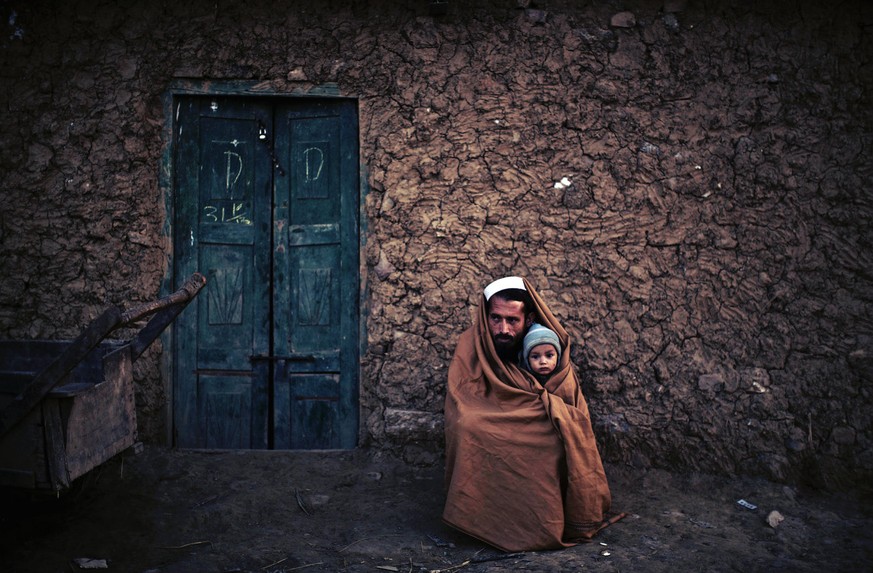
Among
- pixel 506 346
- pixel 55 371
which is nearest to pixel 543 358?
pixel 506 346

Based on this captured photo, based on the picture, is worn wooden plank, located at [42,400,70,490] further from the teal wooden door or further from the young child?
the young child

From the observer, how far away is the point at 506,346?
10.3ft

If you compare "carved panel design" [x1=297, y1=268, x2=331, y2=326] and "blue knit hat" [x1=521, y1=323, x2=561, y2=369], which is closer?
"blue knit hat" [x1=521, y1=323, x2=561, y2=369]

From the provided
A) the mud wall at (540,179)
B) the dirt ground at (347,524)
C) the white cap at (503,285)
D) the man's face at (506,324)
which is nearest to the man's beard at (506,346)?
the man's face at (506,324)

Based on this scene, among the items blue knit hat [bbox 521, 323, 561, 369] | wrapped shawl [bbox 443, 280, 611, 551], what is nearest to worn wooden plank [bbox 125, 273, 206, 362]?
wrapped shawl [bbox 443, 280, 611, 551]

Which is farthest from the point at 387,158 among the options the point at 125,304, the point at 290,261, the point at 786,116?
the point at 786,116

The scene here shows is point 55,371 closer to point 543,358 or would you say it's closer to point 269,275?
point 269,275

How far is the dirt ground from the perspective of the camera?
8.78ft

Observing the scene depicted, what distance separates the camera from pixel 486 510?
9.35 ft

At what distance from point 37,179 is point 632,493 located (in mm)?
3698

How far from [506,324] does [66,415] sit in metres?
1.89

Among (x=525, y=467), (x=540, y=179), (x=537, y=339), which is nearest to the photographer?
(x=525, y=467)

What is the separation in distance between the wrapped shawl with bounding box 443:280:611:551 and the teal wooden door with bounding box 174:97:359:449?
3.46ft

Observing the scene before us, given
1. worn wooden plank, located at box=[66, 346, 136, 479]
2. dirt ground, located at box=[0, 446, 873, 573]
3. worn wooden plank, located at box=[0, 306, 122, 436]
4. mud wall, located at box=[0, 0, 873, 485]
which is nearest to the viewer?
worn wooden plank, located at box=[0, 306, 122, 436]
